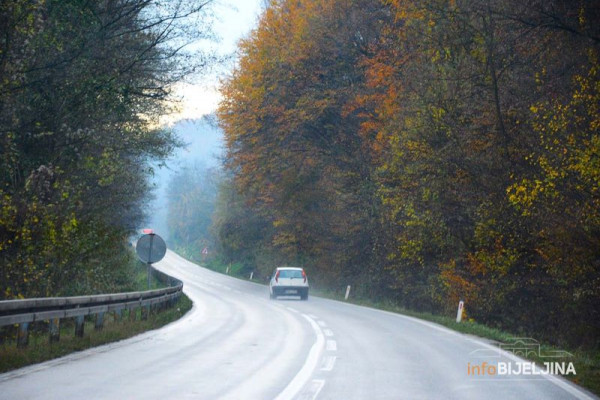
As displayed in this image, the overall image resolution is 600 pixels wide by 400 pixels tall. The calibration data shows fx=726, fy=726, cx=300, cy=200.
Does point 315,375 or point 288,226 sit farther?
point 288,226

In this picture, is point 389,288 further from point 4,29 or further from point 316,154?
point 4,29

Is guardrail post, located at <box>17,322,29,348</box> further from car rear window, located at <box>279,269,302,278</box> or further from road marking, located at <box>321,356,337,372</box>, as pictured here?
car rear window, located at <box>279,269,302,278</box>

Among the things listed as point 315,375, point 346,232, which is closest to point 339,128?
point 346,232

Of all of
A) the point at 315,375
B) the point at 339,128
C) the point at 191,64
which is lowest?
the point at 315,375

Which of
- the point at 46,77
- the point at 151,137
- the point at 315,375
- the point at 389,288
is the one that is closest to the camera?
the point at 315,375

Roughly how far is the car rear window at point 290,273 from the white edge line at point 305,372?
19.2 m

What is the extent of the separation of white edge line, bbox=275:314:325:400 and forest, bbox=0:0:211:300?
21.2 feet

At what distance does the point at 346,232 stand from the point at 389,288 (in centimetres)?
360

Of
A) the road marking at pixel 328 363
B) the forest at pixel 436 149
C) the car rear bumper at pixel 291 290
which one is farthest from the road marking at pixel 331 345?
the car rear bumper at pixel 291 290

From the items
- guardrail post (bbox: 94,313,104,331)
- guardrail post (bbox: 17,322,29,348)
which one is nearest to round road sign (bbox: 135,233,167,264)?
guardrail post (bbox: 94,313,104,331)

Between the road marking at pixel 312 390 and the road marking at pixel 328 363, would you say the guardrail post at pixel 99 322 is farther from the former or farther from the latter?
the road marking at pixel 312 390

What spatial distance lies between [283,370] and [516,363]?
422cm

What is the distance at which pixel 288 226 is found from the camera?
149ft

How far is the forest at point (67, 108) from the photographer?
15438 mm
